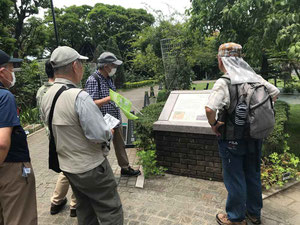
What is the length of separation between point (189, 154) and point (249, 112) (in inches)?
64.0

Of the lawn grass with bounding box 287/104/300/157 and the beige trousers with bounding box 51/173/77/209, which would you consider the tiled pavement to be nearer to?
the beige trousers with bounding box 51/173/77/209

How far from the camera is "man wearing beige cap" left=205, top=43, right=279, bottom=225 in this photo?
7.28ft

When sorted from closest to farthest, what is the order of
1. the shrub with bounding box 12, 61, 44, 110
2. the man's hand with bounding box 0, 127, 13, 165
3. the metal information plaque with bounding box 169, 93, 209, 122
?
the man's hand with bounding box 0, 127, 13, 165, the metal information plaque with bounding box 169, 93, 209, 122, the shrub with bounding box 12, 61, 44, 110

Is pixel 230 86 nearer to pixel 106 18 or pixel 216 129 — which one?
pixel 216 129

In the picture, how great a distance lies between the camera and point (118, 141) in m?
3.61

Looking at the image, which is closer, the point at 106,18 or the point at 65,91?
the point at 65,91

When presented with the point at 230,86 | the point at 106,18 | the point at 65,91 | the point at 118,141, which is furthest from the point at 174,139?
the point at 106,18

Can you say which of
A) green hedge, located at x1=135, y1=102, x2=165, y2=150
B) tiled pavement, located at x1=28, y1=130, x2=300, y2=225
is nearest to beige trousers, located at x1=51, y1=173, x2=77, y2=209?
tiled pavement, located at x1=28, y1=130, x2=300, y2=225

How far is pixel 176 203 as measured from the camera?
3.13m

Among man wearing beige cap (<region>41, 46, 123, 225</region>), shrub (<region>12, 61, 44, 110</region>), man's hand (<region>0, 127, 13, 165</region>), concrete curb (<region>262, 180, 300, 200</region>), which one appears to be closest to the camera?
man's hand (<region>0, 127, 13, 165</region>)

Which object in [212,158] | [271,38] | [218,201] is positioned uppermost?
[271,38]

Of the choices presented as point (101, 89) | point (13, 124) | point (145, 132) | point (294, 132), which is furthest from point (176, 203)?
point (294, 132)

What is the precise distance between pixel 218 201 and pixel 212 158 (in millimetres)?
646

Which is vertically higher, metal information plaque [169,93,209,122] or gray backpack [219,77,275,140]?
gray backpack [219,77,275,140]
